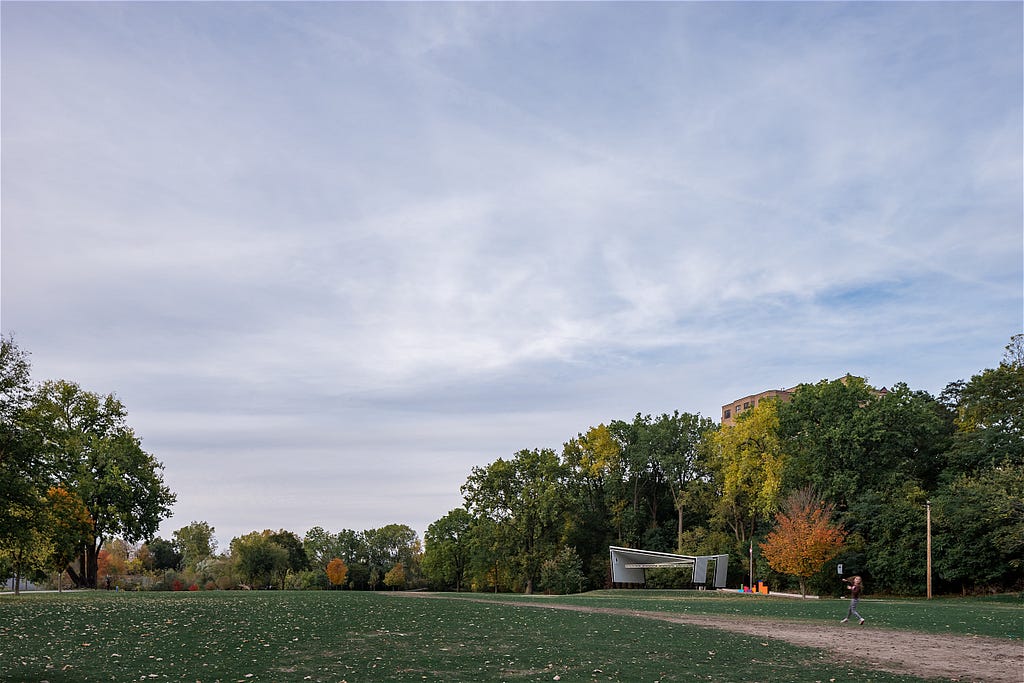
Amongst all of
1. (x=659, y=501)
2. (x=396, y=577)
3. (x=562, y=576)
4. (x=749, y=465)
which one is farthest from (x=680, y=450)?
(x=396, y=577)

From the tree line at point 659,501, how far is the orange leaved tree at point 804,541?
0.17 m

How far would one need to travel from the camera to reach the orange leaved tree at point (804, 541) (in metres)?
55.1

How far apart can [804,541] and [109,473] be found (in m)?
52.9

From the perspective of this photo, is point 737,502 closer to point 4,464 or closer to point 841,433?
point 841,433

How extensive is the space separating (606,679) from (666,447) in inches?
3024

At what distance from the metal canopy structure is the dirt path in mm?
40503

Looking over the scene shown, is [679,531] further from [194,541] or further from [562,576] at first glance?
[194,541]

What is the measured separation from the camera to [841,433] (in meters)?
66.3

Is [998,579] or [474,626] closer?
[474,626]

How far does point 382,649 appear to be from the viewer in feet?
56.1

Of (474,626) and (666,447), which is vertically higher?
(666,447)

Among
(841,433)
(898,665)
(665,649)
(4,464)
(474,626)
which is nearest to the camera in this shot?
(898,665)

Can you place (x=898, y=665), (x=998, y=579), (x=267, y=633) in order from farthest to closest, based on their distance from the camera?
(x=998, y=579), (x=267, y=633), (x=898, y=665)

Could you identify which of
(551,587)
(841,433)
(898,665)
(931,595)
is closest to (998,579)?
(931,595)
